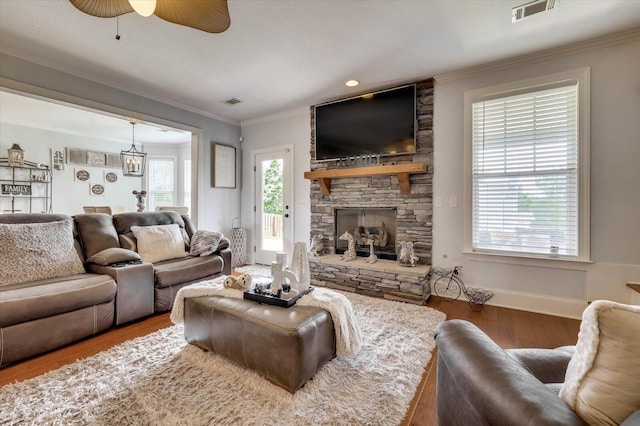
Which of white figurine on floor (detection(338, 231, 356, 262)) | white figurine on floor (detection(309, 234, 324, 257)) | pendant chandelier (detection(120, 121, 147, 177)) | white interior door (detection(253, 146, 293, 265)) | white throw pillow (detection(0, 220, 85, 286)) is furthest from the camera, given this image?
white interior door (detection(253, 146, 293, 265))

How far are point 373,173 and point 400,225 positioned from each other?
759 mm

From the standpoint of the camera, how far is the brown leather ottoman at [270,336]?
5.15 ft

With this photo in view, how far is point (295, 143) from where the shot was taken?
4664 mm

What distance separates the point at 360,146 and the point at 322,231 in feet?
4.50

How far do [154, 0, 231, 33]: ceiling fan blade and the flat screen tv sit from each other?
244cm

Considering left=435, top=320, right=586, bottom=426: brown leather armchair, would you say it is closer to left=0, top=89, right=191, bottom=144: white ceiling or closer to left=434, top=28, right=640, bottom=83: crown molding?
left=434, top=28, right=640, bottom=83: crown molding

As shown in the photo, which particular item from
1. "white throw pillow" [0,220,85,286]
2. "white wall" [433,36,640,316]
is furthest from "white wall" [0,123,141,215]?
"white wall" [433,36,640,316]

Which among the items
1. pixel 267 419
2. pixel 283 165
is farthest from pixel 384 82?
pixel 267 419

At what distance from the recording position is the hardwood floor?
5.44 ft

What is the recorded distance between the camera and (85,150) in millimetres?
6207

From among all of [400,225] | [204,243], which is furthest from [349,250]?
[204,243]

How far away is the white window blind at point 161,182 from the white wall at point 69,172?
1.15 ft

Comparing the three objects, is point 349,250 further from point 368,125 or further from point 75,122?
point 75,122

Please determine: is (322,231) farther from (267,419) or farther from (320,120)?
(267,419)
